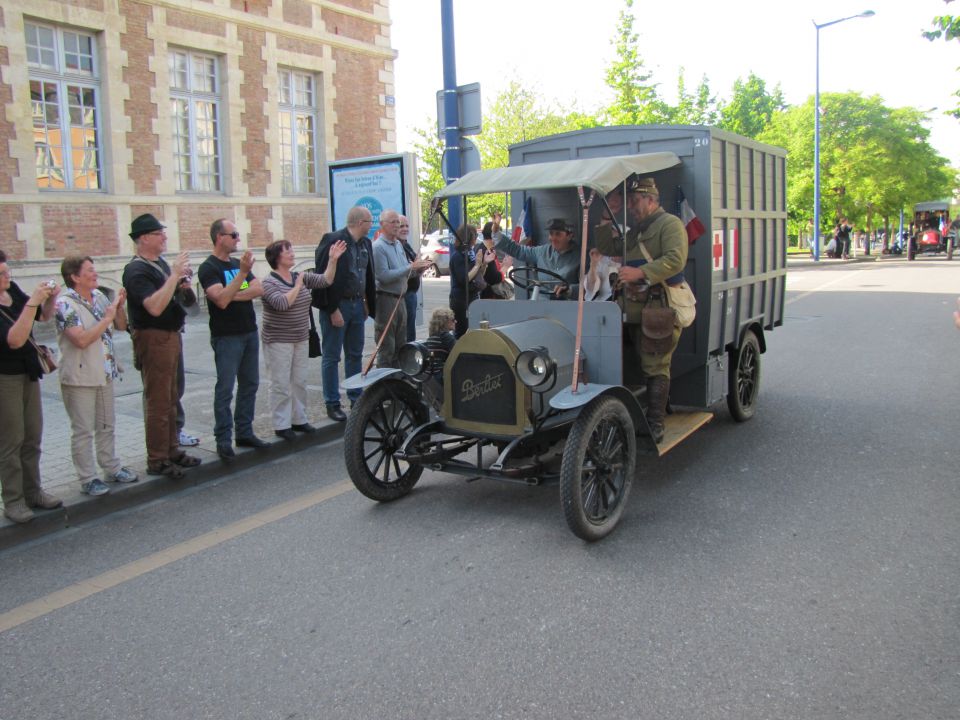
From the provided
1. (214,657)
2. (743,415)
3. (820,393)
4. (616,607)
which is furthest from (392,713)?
(820,393)

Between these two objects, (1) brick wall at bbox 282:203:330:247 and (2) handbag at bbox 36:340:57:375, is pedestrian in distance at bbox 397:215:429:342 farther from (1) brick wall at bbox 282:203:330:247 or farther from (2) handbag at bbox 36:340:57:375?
(1) brick wall at bbox 282:203:330:247

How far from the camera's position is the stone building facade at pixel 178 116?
506 inches

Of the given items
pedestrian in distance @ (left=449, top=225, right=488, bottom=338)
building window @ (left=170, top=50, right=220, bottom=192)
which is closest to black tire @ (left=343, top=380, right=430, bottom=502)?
pedestrian in distance @ (left=449, top=225, right=488, bottom=338)

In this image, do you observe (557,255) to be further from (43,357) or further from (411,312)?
(43,357)

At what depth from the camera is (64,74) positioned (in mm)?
13258

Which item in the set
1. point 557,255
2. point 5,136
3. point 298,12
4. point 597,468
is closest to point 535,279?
point 557,255

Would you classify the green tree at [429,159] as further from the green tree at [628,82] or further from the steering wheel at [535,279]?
the steering wheel at [535,279]

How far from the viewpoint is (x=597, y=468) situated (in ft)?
15.1

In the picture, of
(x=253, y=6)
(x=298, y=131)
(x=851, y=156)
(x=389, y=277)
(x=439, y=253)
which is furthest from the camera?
(x=851, y=156)

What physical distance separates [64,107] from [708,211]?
38.0ft

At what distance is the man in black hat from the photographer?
564 centimetres

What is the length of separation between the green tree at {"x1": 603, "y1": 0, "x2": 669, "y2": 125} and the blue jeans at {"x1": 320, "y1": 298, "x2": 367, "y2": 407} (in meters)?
25.4

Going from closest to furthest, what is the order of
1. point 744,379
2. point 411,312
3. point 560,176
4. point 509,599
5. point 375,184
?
point 509,599, point 560,176, point 744,379, point 411,312, point 375,184

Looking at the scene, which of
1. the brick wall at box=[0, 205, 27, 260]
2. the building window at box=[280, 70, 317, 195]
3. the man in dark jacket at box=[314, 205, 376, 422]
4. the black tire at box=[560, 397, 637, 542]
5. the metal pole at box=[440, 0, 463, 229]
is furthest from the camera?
the building window at box=[280, 70, 317, 195]
